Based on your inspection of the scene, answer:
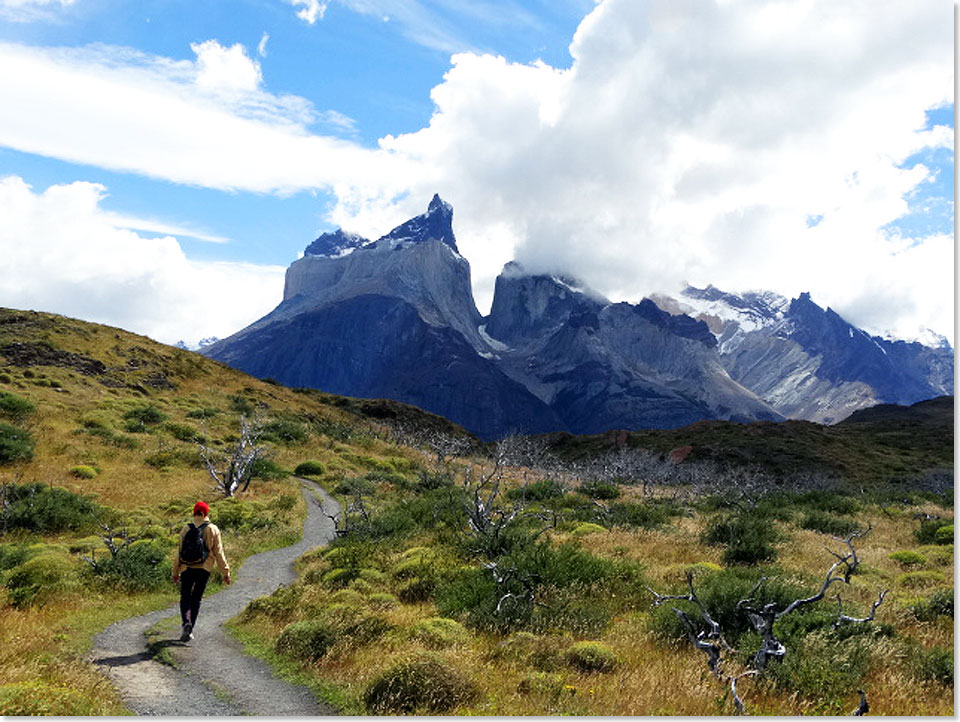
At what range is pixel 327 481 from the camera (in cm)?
4247

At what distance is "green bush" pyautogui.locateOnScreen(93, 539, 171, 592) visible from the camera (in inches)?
602

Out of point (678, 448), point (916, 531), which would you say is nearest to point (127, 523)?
point (916, 531)

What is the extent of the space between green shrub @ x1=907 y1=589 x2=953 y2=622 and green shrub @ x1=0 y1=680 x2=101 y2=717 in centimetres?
1415

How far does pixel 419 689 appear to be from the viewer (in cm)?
804

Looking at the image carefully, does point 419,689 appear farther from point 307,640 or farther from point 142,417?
point 142,417

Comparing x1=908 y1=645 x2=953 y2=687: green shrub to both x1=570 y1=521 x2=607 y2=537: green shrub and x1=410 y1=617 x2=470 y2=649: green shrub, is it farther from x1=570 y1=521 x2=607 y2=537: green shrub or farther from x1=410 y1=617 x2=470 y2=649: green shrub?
x1=570 y1=521 x2=607 y2=537: green shrub

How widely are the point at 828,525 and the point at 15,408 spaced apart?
47.3m

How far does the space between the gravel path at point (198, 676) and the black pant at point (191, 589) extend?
527 mm

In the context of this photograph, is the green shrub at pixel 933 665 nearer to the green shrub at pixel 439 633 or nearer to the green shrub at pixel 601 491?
the green shrub at pixel 439 633

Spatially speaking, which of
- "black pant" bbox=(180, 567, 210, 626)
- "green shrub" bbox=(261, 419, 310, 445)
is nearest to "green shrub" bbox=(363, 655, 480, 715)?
"black pant" bbox=(180, 567, 210, 626)

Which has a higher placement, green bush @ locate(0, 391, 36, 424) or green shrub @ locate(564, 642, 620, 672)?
green bush @ locate(0, 391, 36, 424)

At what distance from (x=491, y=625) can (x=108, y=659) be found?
6.44 meters

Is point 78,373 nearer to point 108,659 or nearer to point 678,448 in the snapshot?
point 108,659

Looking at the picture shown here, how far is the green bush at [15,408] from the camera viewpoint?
1534 inches
